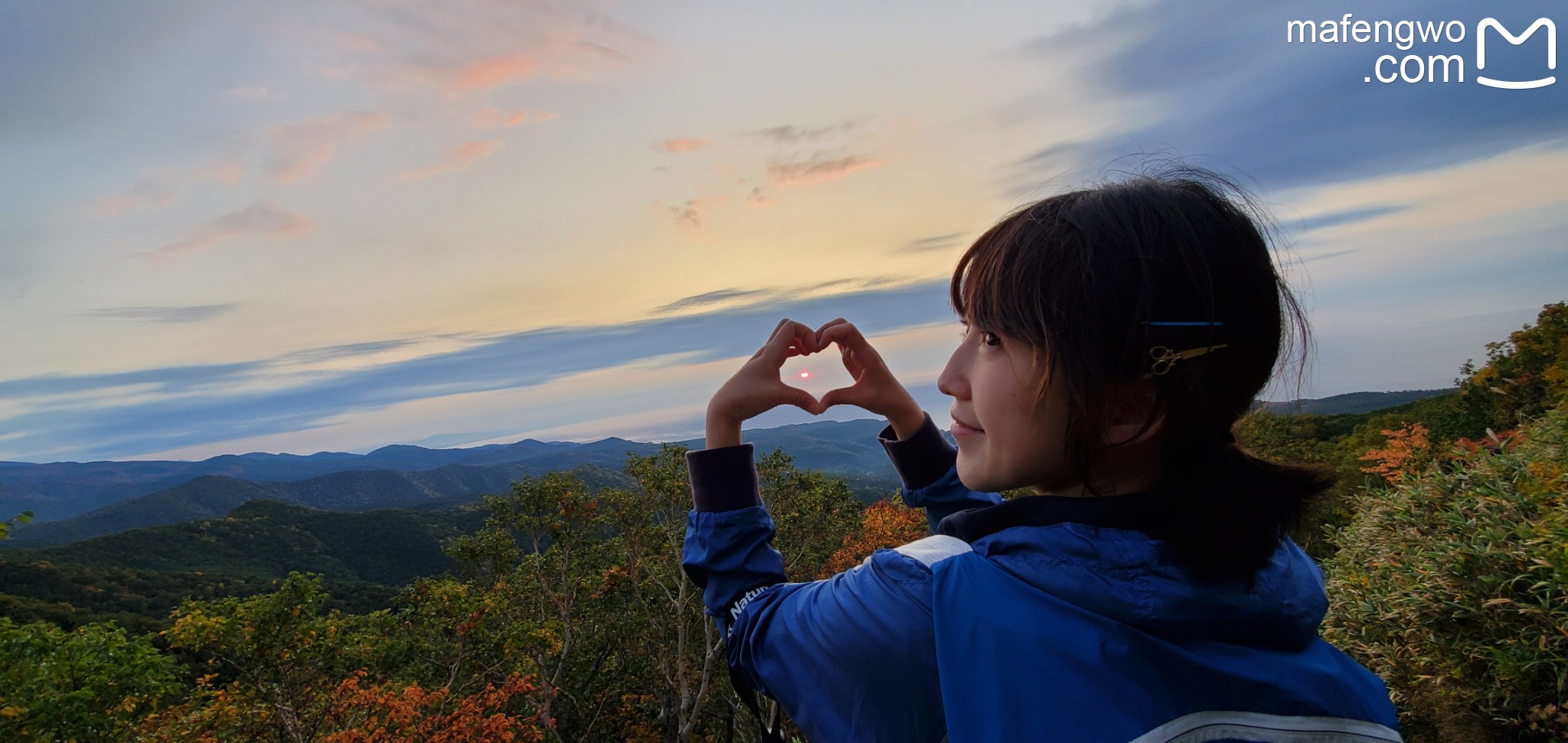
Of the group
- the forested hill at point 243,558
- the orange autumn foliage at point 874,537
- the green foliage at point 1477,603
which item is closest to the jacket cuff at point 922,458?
the green foliage at point 1477,603

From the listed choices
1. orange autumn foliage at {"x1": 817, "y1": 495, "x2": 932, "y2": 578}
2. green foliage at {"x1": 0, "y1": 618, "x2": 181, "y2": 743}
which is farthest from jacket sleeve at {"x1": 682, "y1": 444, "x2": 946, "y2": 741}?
orange autumn foliage at {"x1": 817, "y1": 495, "x2": 932, "y2": 578}

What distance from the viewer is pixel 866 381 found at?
1.38 meters

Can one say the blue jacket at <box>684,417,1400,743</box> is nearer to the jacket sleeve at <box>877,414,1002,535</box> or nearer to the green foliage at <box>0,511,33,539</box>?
the jacket sleeve at <box>877,414,1002,535</box>

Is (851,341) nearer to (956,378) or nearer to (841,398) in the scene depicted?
(841,398)

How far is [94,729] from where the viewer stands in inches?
289

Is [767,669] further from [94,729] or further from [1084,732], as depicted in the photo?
[94,729]

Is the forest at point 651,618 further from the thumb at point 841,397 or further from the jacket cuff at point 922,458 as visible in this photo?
the thumb at point 841,397

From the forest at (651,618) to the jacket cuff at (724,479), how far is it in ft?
2.43

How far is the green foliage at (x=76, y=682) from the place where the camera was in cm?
698

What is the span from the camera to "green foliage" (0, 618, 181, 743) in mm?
6984

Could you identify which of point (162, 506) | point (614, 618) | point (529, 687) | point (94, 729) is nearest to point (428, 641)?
point (529, 687)

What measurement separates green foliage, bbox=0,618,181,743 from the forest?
2 centimetres

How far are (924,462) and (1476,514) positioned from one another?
5.27 metres

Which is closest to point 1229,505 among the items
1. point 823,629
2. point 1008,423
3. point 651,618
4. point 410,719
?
point 1008,423
